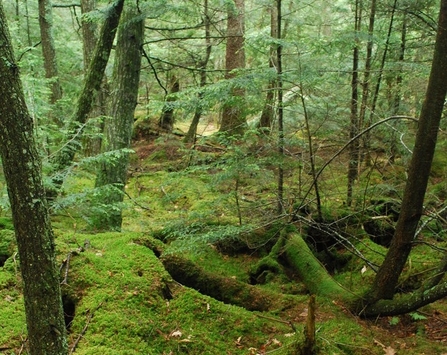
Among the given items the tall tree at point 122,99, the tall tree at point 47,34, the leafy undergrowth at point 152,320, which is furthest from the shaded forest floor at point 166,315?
the tall tree at point 47,34

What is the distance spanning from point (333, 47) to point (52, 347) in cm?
582

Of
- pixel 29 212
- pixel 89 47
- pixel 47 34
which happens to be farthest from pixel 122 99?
pixel 47 34

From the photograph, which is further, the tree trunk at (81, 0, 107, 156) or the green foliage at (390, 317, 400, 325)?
the tree trunk at (81, 0, 107, 156)

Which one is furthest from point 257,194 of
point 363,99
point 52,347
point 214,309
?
point 52,347

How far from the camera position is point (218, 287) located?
456 centimetres

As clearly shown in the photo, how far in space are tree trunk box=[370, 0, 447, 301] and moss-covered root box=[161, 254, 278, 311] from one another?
132 cm

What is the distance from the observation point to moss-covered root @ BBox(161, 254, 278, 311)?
448cm

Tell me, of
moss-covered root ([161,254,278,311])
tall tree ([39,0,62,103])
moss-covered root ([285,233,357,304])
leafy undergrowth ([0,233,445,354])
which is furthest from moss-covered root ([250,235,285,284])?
tall tree ([39,0,62,103])

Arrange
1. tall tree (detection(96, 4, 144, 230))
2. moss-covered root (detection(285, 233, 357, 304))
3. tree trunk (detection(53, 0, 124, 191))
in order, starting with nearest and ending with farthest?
moss-covered root (detection(285, 233, 357, 304)) → tree trunk (detection(53, 0, 124, 191)) → tall tree (detection(96, 4, 144, 230))

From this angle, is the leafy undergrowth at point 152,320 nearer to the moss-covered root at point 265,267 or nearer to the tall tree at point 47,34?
the moss-covered root at point 265,267

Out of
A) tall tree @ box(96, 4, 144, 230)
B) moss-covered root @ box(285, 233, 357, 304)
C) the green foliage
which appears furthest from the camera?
tall tree @ box(96, 4, 144, 230)

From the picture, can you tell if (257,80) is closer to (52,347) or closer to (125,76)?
(125,76)

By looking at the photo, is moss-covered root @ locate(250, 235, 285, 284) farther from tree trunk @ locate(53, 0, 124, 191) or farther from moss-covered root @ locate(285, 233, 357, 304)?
tree trunk @ locate(53, 0, 124, 191)

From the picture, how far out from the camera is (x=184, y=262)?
4.63m
